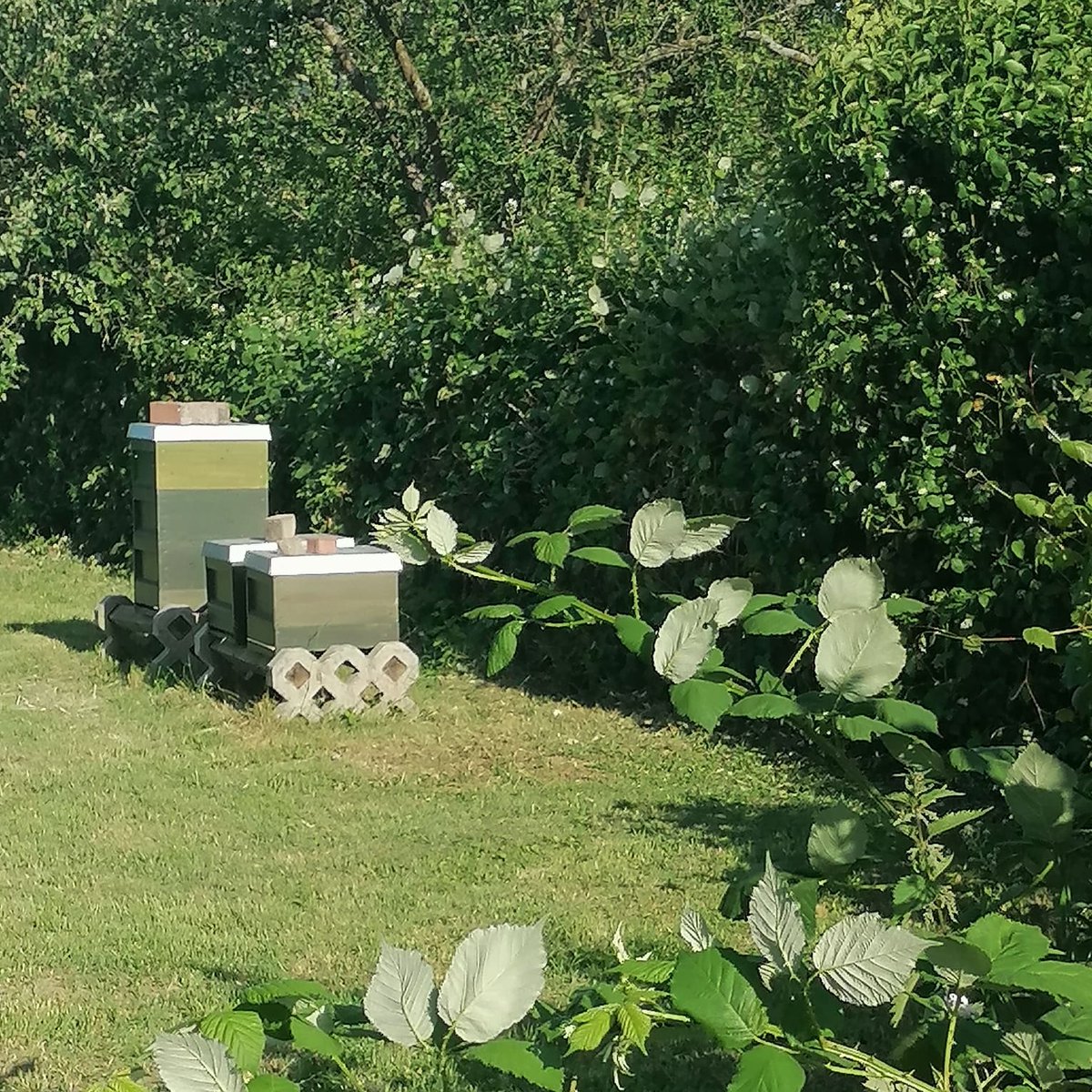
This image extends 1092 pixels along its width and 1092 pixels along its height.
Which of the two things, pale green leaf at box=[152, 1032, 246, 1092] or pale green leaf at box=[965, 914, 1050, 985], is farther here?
pale green leaf at box=[965, 914, 1050, 985]

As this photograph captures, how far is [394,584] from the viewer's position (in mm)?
7043

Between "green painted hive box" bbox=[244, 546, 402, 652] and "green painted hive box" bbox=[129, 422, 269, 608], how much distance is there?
3.15 ft

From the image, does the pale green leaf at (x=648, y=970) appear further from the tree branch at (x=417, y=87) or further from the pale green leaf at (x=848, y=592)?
the tree branch at (x=417, y=87)

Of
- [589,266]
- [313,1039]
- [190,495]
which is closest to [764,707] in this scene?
[313,1039]

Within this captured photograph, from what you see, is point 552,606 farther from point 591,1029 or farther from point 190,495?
point 190,495

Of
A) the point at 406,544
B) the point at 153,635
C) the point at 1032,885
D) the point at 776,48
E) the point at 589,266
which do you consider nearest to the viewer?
the point at 406,544

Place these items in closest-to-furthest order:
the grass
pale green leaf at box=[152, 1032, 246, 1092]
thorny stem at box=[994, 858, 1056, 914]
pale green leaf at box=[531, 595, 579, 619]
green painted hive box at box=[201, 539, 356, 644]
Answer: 1. pale green leaf at box=[152, 1032, 246, 1092]
2. pale green leaf at box=[531, 595, 579, 619]
3. thorny stem at box=[994, 858, 1056, 914]
4. the grass
5. green painted hive box at box=[201, 539, 356, 644]

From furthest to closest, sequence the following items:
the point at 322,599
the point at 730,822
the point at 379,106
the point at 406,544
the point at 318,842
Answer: the point at 379,106, the point at 322,599, the point at 730,822, the point at 318,842, the point at 406,544

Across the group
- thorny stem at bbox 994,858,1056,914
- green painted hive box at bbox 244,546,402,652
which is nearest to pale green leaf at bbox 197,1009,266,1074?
thorny stem at bbox 994,858,1056,914

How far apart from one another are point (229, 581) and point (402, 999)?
608 centimetres

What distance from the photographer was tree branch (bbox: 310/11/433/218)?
43.5 feet

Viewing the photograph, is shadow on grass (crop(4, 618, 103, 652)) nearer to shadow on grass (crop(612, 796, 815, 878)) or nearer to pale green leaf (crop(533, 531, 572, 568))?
shadow on grass (crop(612, 796, 815, 878))

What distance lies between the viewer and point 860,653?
1457 mm

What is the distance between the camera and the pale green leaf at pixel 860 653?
1.45 meters
